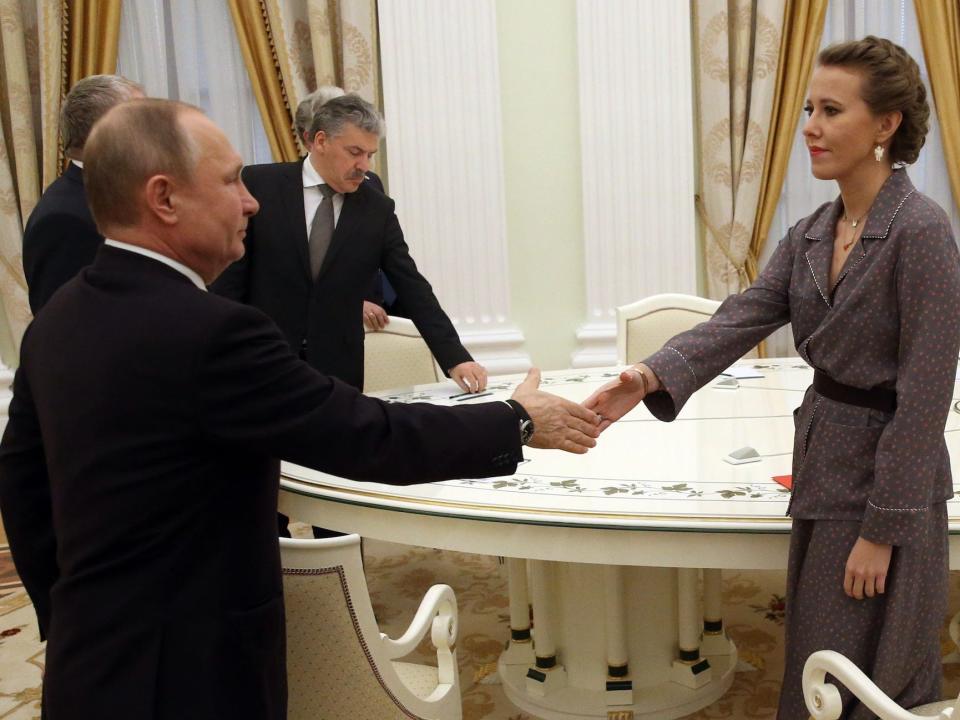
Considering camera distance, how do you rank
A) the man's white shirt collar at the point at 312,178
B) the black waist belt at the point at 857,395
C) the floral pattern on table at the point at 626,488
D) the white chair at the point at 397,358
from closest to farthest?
1. the black waist belt at the point at 857,395
2. the floral pattern on table at the point at 626,488
3. the man's white shirt collar at the point at 312,178
4. the white chair at the point at 397,358

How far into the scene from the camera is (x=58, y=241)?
7.64 feet

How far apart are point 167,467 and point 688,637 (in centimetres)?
175

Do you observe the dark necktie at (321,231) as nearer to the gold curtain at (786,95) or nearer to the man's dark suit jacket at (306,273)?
the man's dark suit jacket at (306,273)

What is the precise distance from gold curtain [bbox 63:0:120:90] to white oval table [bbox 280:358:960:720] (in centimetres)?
268

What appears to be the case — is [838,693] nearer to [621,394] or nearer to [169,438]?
[621,394]

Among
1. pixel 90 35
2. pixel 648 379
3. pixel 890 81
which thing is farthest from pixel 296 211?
pixel 90 35

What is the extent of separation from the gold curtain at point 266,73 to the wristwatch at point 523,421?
3519 mm

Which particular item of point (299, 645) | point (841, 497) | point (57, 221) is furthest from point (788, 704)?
point (57, 221)

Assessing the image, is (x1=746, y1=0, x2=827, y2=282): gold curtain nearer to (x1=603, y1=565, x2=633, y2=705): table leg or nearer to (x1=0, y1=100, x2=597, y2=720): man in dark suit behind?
(x1=603, y1=565, x2=633, y2=705): table leg

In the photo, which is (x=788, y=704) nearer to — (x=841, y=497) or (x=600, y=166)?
(x=841, y=497)

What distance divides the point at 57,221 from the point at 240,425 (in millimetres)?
1324

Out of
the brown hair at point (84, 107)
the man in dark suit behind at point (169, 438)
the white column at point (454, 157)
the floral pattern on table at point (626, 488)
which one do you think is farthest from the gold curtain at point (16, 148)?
the man in dark suit behind at point (169, 438)

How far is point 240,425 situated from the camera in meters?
1.26

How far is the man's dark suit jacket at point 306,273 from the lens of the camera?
2.97 m
